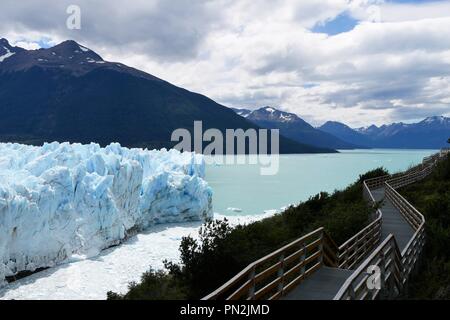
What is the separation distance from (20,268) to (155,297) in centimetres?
1709

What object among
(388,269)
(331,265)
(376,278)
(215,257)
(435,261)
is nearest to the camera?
(376,278)

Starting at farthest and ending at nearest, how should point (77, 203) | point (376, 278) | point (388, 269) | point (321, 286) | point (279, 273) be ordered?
point (77, 203) → point (388, 269) → point (321, 286) → point (279, 273) → point (376, 278)

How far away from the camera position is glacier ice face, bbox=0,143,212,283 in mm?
21953

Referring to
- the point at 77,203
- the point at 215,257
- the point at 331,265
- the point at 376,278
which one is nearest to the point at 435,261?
the point at 331,265

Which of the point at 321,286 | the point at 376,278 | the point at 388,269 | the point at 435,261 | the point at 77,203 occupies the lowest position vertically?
the point at 77,203

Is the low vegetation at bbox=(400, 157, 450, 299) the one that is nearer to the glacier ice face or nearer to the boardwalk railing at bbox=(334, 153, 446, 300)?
the boardwalk railing at bbox=(334, 153, 446, 300)

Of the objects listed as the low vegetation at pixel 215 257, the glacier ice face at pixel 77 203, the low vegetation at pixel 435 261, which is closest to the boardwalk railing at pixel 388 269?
the low vegetation at pixel 435 261

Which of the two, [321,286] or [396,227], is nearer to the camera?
[321,286]

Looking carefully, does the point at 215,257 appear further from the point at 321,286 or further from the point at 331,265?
the point at 321,286

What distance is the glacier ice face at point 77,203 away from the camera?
72.0 ft

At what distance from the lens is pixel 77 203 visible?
2670cm

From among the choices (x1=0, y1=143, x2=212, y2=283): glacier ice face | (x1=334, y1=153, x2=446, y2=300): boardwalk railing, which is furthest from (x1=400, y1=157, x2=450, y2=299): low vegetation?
(x1=0, y1=143, x2=212, y2=283): glacier ice face

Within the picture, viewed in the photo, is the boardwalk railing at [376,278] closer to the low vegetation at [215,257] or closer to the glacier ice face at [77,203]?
the low vegetation at [215,257]
